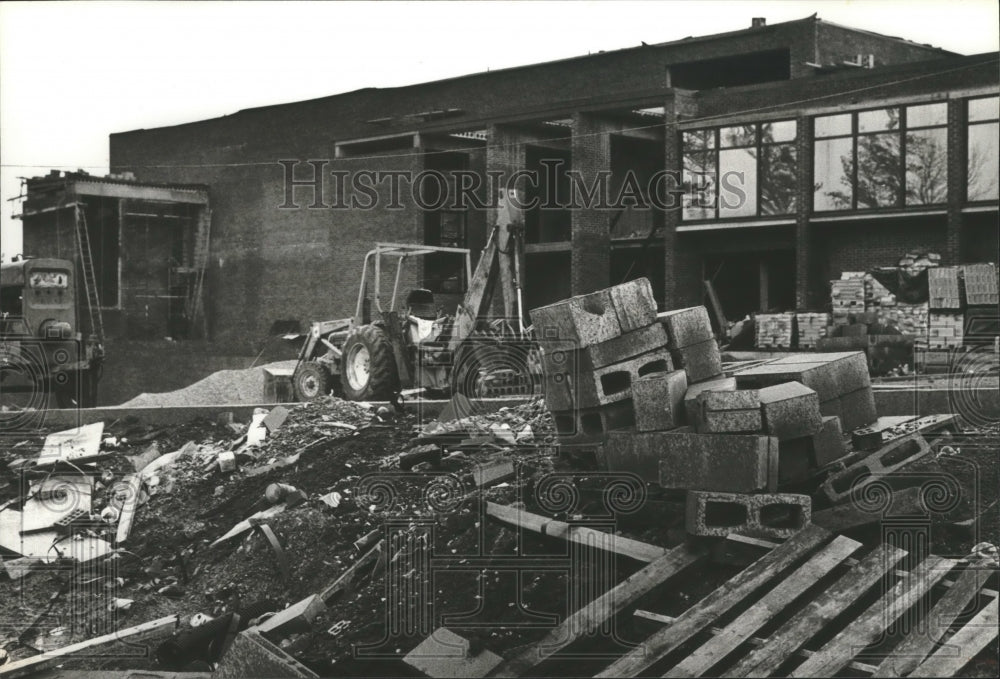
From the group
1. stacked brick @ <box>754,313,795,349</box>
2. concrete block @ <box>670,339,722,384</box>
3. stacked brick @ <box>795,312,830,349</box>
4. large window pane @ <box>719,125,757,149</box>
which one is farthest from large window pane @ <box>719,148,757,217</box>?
concrete block @ <box>670,339,722,384</box>

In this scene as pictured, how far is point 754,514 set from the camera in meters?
7.60

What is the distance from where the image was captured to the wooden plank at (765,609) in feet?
20.8

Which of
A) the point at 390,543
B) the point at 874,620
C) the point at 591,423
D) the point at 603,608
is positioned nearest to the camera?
the point at 874,620

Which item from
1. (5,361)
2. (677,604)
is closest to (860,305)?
(5,361)

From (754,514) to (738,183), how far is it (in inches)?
870

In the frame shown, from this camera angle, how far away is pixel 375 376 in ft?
53.9

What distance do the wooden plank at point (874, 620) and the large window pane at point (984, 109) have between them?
21.0m

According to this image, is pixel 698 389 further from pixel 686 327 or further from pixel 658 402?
pixel 686 327

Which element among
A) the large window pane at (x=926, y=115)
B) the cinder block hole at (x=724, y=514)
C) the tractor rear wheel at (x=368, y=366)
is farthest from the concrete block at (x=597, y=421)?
the large window pane at (x=926, y=115)

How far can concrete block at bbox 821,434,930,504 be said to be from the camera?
323 inches

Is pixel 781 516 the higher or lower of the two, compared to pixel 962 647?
higher

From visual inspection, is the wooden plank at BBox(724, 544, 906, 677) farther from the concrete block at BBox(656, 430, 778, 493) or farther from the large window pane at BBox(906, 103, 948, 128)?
the large window pane at BBox(906, 103, 948, 128)

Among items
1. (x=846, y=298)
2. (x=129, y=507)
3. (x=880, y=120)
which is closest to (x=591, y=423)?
(x=129, y=507)

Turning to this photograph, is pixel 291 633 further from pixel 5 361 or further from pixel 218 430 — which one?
pixel 5 361
